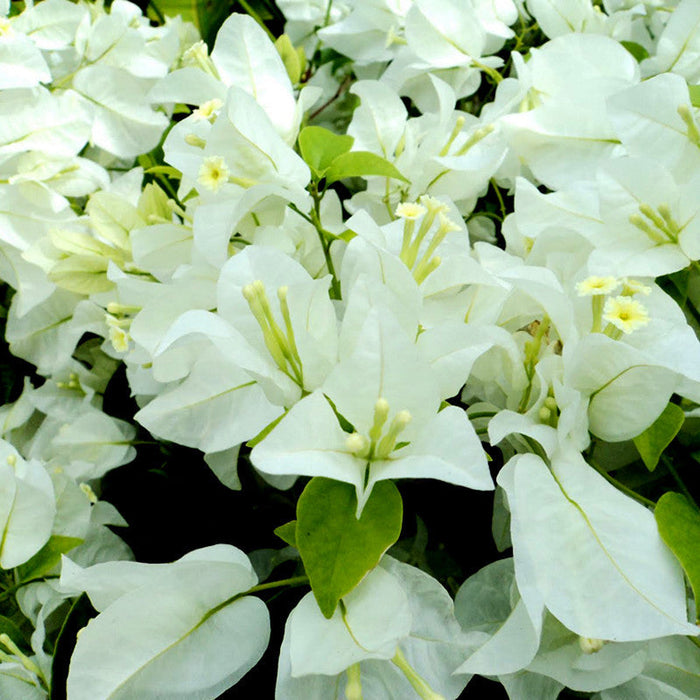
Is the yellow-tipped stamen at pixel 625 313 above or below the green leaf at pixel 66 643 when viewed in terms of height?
above

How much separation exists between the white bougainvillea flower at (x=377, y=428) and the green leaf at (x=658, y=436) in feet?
0.31

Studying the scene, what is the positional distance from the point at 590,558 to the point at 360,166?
0.23 metres

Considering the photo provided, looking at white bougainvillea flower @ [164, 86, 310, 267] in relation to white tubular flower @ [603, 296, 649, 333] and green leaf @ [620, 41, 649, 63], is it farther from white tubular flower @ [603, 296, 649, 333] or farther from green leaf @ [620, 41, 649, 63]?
green leaf @ [620, 41, 649, 63]

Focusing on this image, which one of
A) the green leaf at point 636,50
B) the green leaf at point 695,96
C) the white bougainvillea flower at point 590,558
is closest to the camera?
the white bougainvillea flower at point 590,558

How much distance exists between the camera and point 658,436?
0.35m

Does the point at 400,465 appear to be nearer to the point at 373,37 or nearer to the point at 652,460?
the point at 652,460

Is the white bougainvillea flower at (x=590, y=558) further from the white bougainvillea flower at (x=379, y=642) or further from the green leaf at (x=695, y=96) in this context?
the green leaf at (x=695, y=96)

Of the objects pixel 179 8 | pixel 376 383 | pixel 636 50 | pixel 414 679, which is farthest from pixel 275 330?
pixel 179 8

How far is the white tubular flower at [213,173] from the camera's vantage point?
1.24 ft

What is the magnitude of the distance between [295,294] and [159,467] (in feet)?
0.82

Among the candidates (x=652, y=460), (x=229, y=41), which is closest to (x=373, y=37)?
(x=229, y=41)

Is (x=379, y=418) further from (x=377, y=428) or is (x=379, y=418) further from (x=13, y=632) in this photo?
(x=13, y=632)

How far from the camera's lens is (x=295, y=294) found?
337 millimetres

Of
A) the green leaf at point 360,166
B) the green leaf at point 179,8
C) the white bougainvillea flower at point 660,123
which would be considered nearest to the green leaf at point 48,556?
the green leaf at point 360,166
